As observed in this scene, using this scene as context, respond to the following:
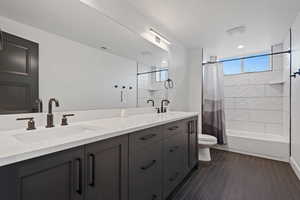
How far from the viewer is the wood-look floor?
1.68 meters

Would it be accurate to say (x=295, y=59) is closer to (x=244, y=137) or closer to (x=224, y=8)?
(x=224, y=8)

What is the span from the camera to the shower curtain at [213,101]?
125 inches

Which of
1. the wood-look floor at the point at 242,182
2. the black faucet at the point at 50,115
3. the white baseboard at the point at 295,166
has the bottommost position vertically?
the wood-look floor at the point at 242,182

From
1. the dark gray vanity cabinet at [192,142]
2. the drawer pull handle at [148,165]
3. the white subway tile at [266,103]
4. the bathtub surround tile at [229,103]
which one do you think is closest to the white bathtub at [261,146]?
the white subway tile at [266,103]

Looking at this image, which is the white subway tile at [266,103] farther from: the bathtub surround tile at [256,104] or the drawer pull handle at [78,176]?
the drawer pull handle at [78,176]

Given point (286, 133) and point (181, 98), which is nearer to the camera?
point (286, 133)

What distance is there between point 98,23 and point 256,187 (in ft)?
8.73

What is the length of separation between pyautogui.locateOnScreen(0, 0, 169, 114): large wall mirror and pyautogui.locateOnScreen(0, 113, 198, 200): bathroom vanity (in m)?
0.31

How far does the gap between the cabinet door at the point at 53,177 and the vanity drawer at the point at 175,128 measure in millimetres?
932

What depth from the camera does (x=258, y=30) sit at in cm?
248

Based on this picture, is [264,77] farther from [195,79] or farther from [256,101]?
[195,79]

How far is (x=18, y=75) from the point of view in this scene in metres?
1.04

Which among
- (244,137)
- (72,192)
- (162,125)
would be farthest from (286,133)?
(72,192)

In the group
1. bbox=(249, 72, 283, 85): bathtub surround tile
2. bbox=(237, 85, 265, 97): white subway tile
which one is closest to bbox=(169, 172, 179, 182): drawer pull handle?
bbox=(237, 85, 265, 97): white subway tile
